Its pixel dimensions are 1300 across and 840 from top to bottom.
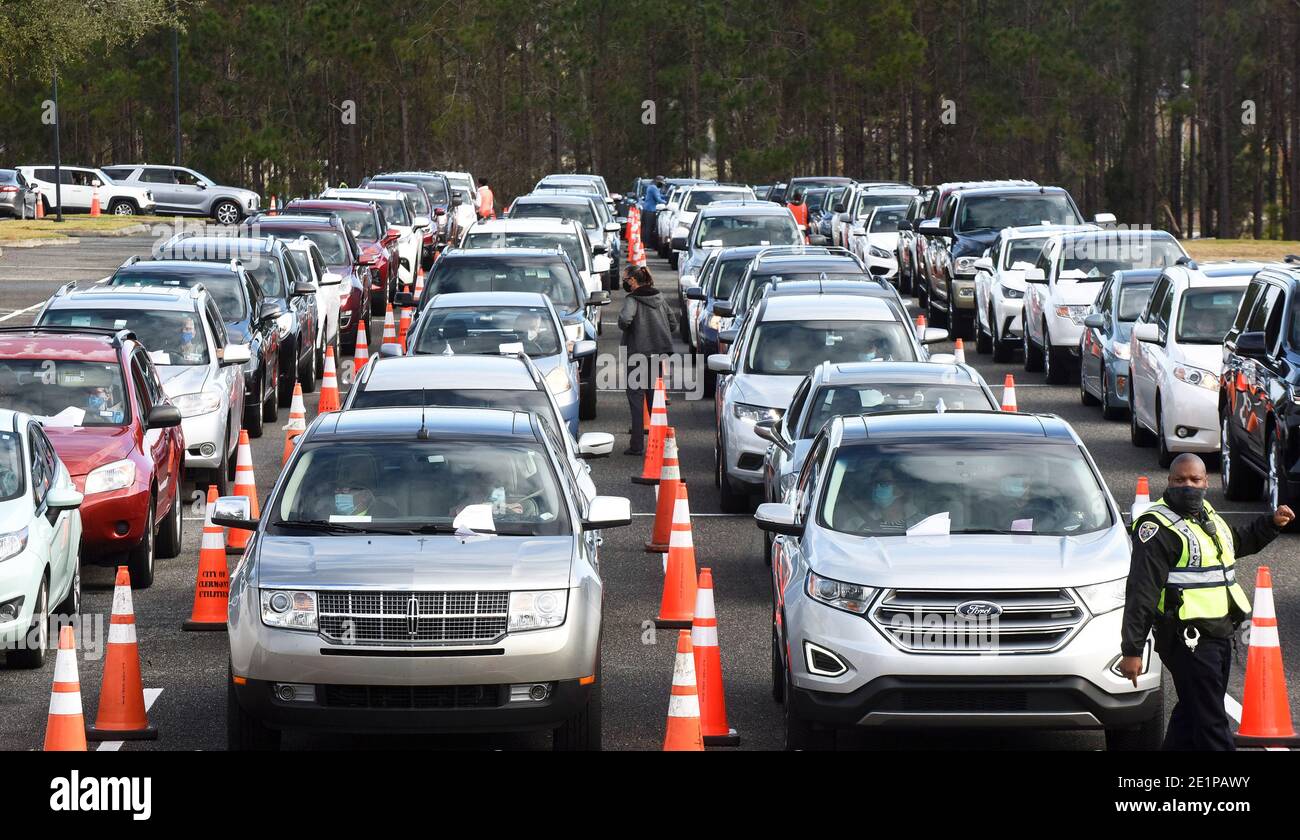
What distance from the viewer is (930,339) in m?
21.4

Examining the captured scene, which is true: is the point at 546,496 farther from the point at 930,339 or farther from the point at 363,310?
the point at 363,310

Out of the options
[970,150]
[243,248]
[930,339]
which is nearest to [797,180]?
[970,150]

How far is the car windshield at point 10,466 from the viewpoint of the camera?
39.2 feet

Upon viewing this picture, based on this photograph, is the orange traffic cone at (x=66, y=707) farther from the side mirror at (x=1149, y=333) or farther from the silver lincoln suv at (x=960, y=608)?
the side mirror at (x=1149, y=333)

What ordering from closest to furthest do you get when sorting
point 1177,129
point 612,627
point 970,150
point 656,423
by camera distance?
point 612,627
point 656,423
point 970,150
point 1177,129

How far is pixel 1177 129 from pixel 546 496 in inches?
3534

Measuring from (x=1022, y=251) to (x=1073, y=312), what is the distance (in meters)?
3.17

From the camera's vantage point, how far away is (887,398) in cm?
1524

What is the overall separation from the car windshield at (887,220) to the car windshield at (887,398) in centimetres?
2818

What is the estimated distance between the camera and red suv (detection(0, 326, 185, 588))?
46.0 ft

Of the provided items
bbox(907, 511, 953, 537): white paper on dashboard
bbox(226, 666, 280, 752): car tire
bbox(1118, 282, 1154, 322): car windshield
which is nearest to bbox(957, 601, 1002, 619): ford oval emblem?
bbox(907, 511, 953, 537): white paper on dashboard

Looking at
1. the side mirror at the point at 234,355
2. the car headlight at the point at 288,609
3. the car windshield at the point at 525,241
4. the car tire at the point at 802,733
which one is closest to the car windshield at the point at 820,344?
the side mirror at the point at 234,355

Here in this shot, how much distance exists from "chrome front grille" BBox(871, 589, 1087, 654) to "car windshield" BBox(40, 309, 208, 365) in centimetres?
1084

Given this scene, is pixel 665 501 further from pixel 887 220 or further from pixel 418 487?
pixel 887 220
